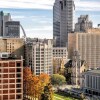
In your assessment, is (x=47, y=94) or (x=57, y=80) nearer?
(x=47, y=94)

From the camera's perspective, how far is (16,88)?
314 ft

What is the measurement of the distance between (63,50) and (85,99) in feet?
233

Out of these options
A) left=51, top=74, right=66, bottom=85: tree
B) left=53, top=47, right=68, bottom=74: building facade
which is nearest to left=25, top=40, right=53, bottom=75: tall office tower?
left=51, top=74, right=66, bottom=85: tree

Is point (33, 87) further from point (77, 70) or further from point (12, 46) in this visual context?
point (12, 46)

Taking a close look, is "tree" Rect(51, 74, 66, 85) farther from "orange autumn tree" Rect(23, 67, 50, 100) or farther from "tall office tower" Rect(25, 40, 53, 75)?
"orange autumn tree" Rect(23, 67, 50, 100)

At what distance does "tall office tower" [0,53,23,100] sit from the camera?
3730 inches

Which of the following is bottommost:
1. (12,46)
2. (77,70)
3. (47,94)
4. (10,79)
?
(47,94)

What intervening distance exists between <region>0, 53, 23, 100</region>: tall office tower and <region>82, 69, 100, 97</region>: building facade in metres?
51.1

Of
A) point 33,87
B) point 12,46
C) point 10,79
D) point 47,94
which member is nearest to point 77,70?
point 12,46

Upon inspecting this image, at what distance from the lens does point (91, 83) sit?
149125 mm

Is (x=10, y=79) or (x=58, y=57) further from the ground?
(x=58, y=57)

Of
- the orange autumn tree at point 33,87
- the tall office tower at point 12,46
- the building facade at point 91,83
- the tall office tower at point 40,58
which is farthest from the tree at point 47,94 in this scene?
the tall office tower at point 12,46

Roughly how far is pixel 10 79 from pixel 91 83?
57.6 m

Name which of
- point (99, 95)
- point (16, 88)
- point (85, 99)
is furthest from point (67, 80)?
point (16, 88)
